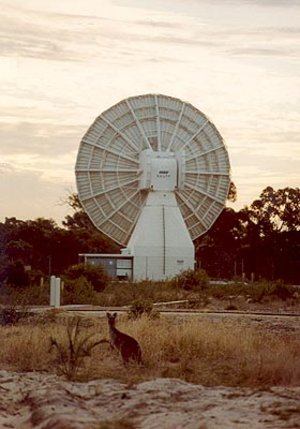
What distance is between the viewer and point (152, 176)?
68.5 meters

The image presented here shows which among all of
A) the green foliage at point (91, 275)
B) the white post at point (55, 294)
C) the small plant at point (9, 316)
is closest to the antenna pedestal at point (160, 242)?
the green foliage at point (91, 275)

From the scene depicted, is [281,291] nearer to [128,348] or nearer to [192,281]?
[192,281]

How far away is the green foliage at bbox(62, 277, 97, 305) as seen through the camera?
49.9 metres

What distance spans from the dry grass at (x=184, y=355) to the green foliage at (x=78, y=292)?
63.6ft

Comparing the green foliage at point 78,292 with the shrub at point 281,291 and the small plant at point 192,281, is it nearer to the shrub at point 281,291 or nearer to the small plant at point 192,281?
the small plant at point 192,281

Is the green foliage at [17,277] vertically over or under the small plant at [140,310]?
over

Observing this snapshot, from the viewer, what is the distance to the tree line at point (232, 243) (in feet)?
288

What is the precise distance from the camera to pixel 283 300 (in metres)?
57.1

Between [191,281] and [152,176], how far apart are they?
8.34 metres

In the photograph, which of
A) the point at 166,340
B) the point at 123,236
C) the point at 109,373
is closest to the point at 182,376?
the point at 109,373

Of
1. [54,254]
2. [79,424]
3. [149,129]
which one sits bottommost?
[79,424]

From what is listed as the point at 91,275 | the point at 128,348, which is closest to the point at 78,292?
the point at 91,275

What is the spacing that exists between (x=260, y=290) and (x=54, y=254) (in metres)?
38.5

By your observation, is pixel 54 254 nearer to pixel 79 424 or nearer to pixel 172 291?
pixel 172 291
